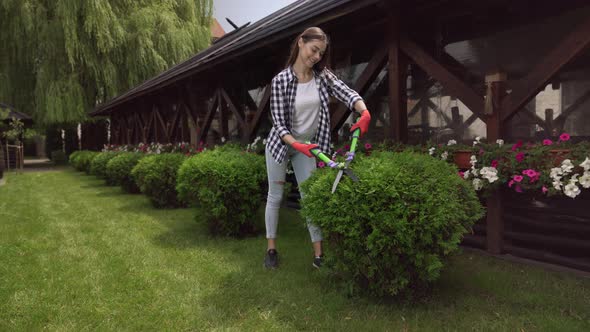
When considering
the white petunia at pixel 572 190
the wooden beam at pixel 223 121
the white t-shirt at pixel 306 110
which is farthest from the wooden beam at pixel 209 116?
the white petunia at pixel 572 190

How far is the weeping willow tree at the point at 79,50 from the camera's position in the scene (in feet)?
53.0

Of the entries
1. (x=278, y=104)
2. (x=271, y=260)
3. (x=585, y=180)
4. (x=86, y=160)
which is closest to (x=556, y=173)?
(x=585, y=180)

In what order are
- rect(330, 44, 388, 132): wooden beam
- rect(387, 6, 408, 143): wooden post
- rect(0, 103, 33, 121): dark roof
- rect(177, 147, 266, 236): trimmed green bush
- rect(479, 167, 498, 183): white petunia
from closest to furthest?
rect(479, 167, 498, 183): white petunia → rect(387, 6, 408, 143): wooden post → rect(330, 44, 388, 132): wooden beam → rect(177, 147, 266, 236): trimmed green bush → rect(0, 103, 33, 121): dark roof

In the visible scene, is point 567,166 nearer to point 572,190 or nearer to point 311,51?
point 572,190

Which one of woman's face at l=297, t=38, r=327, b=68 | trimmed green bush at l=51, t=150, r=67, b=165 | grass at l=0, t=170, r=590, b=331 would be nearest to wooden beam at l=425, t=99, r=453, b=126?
grass at l=0, t=170, r=590, b=331

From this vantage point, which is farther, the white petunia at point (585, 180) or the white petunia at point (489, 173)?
the white petunia at point (489, 173)

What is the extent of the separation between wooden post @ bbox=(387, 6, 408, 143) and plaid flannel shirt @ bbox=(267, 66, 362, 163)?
4.21ft

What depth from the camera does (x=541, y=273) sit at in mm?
3363

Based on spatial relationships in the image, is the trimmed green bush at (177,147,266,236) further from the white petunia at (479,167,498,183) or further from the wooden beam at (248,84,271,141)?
the white petunia at (479,167,498,183)

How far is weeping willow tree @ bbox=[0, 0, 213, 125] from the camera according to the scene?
16.2 metres

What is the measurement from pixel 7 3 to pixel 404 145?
1786cm

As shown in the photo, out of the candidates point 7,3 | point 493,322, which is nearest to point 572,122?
point 493,322

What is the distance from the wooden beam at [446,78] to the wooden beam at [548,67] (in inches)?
9.2

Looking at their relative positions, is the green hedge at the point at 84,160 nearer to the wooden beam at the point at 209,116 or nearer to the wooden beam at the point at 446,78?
the wooden beam at the point at 209,116
